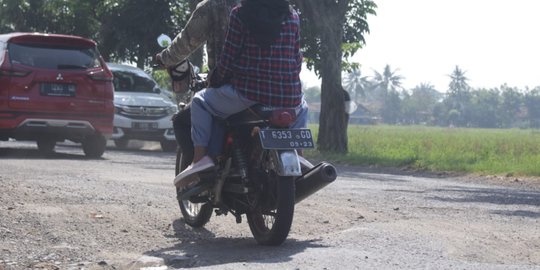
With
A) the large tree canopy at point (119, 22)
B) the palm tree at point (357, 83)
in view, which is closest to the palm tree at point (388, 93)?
the palm tree at point (357, 83)

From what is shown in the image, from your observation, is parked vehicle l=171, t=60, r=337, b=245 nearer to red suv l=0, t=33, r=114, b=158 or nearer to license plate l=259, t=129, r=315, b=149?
license plate l=259, t=129, r=315, b=149

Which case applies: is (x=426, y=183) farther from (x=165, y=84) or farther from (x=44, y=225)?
(x=165, y=84)

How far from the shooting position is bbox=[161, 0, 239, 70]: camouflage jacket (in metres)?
7.40

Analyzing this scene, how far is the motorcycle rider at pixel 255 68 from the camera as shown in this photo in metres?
6.81

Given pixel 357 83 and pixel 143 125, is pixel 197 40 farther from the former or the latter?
pixel 357 83

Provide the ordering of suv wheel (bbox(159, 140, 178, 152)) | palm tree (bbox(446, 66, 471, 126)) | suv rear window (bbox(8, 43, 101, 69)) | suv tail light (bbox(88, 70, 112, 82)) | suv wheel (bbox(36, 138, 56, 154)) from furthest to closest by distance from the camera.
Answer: palm tree (bbox(446, 66, 471, 126)) → suv wheel (bbox(159, 140, 178, 152)) → suv wheel (bbox(36, 138, 56, 154)) → suv tail light (bbox(88, 70, 112, 82)) → suv rear window (bbox(8, 43, 101, 69))

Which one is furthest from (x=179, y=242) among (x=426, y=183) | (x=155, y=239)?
(x=426, y=183)

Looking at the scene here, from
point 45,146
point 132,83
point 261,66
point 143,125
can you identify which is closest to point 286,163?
point 261,66

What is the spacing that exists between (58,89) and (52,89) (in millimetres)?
93

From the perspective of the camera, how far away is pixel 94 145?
53.3 ft

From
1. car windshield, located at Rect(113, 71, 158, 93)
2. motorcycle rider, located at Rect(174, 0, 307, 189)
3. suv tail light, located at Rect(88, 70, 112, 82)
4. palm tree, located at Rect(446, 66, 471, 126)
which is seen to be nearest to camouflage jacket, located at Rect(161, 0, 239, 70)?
motorcycle rider, located at Rect(174, 0, 307, 189)

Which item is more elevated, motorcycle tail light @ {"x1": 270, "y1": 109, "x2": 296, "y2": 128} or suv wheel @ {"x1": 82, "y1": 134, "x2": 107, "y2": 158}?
motorcycle tail light @ {"x1": 270, "y1": 109, "x2": 296, "y2": 128}

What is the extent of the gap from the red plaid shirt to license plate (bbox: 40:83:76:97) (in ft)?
28.2

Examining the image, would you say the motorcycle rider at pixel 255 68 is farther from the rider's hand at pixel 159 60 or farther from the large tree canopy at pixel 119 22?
the large tree canopy at pixel 119 22
